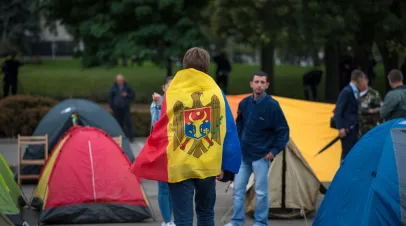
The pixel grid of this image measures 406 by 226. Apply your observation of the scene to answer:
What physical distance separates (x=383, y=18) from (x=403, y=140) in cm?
1946

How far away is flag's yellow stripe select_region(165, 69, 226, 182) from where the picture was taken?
689 cm

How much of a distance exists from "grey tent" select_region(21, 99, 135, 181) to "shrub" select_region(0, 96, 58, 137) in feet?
21.2

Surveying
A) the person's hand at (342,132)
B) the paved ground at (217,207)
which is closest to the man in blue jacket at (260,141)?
the paved ground at (217,207)

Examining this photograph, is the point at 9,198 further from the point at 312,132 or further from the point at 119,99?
the point at 119,99

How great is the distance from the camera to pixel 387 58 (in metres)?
32.6

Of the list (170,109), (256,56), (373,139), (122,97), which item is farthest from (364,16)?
(256,56)

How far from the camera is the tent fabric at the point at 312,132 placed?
571 inches

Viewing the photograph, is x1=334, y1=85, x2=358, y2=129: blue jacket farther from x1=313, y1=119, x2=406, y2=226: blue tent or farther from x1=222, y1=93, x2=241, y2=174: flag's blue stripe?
x1=222, y1=93, x2=241, y2=174: flag's blue stripe

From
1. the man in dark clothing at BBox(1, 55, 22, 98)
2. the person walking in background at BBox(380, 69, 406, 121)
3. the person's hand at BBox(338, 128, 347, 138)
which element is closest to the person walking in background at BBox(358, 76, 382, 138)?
the person's hand at BBox(338, 128, 347, 138)

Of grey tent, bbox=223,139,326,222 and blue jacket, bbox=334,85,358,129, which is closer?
grey tent, bbox=223,139,326,222

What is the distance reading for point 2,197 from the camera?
31.6 feet

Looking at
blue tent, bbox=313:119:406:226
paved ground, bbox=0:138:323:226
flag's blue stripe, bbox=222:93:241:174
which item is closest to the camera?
flag's blue stripe, bbox=222:93:241:174

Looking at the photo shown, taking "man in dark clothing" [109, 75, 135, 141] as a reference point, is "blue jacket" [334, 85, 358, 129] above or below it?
above

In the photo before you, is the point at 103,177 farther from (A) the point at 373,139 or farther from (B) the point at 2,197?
(A) the point at 373,139
